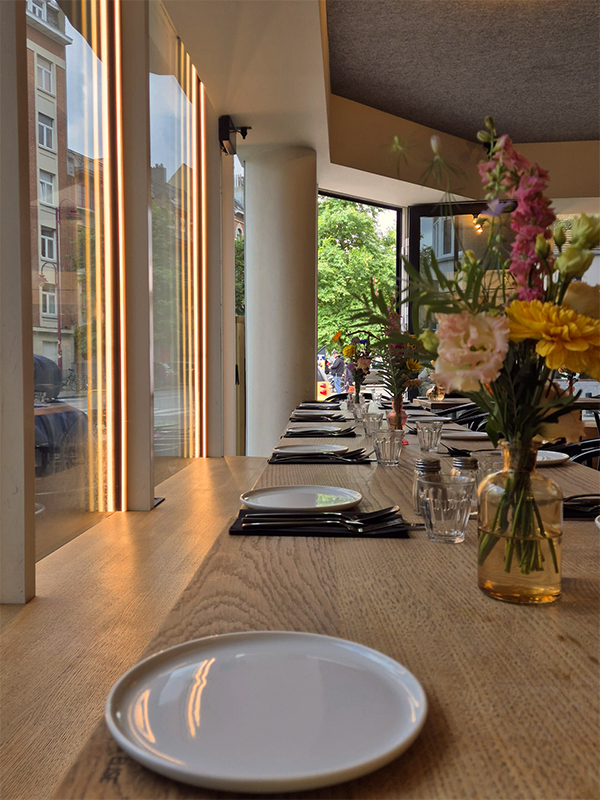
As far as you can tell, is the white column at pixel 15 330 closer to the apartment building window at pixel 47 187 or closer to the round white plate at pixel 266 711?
the apartment building window at pixel 47 187

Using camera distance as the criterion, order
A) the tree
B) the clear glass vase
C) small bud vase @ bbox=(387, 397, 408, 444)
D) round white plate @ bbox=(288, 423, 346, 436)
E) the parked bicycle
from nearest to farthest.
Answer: the clear glass vase
small bud vase @ bbox=(387, 397, 408, 444)
round white plate @ bbox=(288, 423, 346, 436)
the parked bicycle
the tree

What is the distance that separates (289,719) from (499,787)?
173 millimetres

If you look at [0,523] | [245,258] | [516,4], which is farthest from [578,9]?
[0,523]

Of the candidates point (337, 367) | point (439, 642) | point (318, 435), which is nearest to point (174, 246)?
point (318, 435)

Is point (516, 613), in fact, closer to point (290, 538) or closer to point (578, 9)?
point (290, 538)

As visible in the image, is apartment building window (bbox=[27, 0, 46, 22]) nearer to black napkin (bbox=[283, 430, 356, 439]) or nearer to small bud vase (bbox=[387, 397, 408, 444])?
black napkin (bbox=[283, 430, 356, 439])

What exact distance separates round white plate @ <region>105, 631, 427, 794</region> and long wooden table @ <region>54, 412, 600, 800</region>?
19 millimetres

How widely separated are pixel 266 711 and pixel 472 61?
6764mm

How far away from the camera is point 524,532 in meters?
0.90

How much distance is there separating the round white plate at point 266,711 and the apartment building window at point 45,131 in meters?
2.67

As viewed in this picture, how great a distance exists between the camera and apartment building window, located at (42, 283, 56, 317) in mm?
2873

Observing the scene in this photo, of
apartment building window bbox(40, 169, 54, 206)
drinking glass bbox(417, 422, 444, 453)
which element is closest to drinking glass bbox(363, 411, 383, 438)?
drinking glass bbox(417, 422, 444, 453)

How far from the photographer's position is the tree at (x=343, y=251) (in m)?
10.8

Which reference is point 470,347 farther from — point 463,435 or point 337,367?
point 337,367
